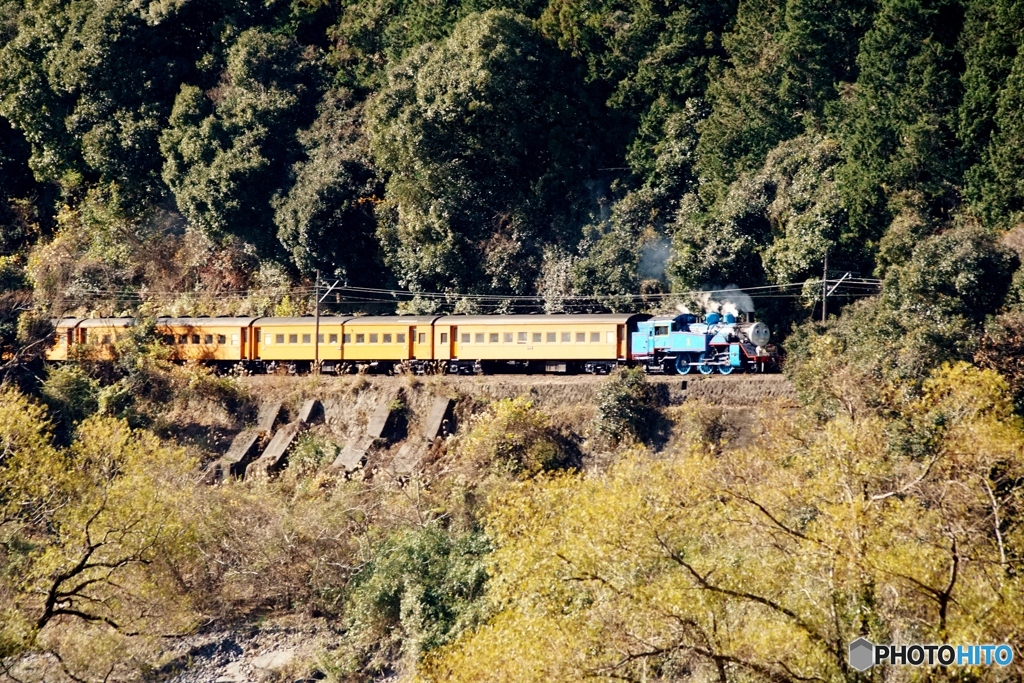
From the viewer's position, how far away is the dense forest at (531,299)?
2005 centimetres

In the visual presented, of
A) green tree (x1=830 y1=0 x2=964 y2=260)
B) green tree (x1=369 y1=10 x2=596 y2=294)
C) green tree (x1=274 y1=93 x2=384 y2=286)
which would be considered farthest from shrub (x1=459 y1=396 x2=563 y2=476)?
green tree (x1=274 y1=93 x2=384 y2=286)

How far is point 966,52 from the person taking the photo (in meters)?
36.0

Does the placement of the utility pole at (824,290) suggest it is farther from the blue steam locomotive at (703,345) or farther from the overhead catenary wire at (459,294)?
the blue steam locomotive at (703,345)

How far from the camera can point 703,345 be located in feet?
122

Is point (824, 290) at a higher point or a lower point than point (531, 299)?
higher

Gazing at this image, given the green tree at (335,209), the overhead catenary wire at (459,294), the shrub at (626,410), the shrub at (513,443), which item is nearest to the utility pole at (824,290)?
the overhead catenary wire at (459,294)

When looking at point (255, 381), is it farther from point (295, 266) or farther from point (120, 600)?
point (120, 600)

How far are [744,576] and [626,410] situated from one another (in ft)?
51.4

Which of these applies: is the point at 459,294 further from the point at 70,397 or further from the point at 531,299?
the point at 70,397

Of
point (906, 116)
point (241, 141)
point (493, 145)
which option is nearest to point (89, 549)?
point (493, 145)

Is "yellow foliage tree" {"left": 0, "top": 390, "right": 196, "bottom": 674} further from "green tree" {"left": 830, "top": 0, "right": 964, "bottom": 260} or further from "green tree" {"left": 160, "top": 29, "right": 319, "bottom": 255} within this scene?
"green tree" {"left": 830, "top": 0, "right": 964, "bottom": 260}

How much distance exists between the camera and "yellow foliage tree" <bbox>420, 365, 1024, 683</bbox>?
696 inches

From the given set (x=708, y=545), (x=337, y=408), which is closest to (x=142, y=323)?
(x=337, y=408)

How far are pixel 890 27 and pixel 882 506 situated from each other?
1976cm
